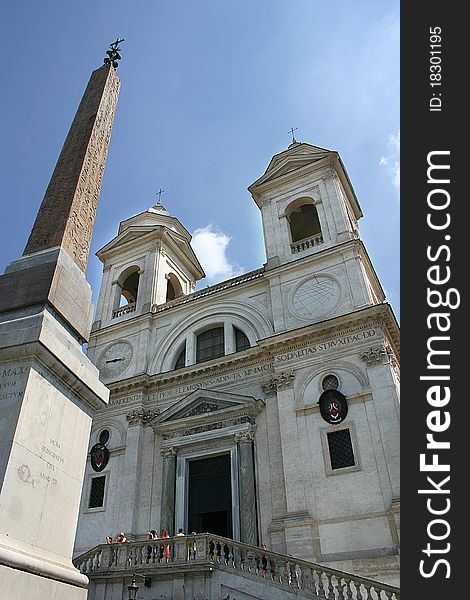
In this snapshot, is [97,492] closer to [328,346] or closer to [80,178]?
[328,346]

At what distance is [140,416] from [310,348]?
7.22 meters

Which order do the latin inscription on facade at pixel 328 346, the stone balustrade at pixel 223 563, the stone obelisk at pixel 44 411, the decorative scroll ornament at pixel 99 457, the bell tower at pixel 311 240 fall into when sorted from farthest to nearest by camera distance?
1. the bell tower at pixel 311 240
2. the decorative scroll ornament at pixel 99 457
3. the latin inscription on facade at pixel 328 346
4. the stone balustrade at pixel 223 563
5. the stone obelisk at pixel 44 411

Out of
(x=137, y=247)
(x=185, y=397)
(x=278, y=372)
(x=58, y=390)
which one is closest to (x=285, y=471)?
(x=278, y=372)

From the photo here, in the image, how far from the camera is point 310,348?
17734mm

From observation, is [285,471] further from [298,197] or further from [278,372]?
[298,197]

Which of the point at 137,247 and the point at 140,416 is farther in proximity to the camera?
the point at 137,247

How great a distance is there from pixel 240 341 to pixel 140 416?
16.6 ft

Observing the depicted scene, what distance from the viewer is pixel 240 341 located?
67.9 ft

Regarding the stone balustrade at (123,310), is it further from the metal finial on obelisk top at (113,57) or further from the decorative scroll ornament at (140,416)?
the metal finial on obelisk top at (113,57)

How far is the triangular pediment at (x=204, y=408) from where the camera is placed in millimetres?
17438

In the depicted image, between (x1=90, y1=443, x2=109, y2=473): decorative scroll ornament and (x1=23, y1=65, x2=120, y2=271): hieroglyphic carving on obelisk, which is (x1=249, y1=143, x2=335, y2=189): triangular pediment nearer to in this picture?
(x1=90, y1=443, x2=109, y2=473): decorative scroll ornament

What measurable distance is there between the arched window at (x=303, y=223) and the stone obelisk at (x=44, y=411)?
19.5m

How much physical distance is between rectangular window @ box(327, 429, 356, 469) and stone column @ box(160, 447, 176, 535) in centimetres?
577

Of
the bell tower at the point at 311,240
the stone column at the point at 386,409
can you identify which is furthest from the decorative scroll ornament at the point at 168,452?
the stone column at the point at 386,409
